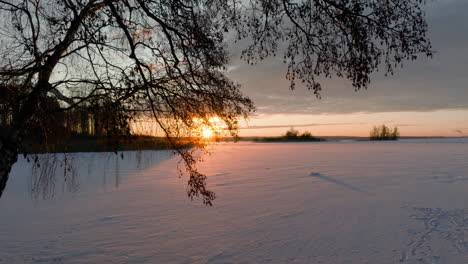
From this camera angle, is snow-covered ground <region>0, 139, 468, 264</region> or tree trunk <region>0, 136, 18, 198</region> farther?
snow-covered ground <region>0, 139, 468, 264</region>

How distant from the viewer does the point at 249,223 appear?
255 inches

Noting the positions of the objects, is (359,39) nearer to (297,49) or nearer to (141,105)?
(297,49)

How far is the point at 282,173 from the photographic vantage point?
1347 cm

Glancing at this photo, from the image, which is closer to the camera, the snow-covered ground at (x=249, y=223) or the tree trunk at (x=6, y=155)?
the tree trunk at (x=6, y=155)

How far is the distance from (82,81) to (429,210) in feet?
24.2

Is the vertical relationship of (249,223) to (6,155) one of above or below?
below

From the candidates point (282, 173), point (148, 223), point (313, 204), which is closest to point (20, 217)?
point (148, 223)

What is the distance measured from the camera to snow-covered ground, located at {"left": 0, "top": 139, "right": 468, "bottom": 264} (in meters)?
4.88

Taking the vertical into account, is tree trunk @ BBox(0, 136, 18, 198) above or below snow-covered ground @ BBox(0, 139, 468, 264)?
above

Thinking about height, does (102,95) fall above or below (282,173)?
above

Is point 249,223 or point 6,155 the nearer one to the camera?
point 6,155

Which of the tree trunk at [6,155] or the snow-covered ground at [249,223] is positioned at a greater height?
the tree trunk at [6,155]

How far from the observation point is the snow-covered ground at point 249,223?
4.88 m

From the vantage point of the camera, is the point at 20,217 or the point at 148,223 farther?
the point at 20,217
